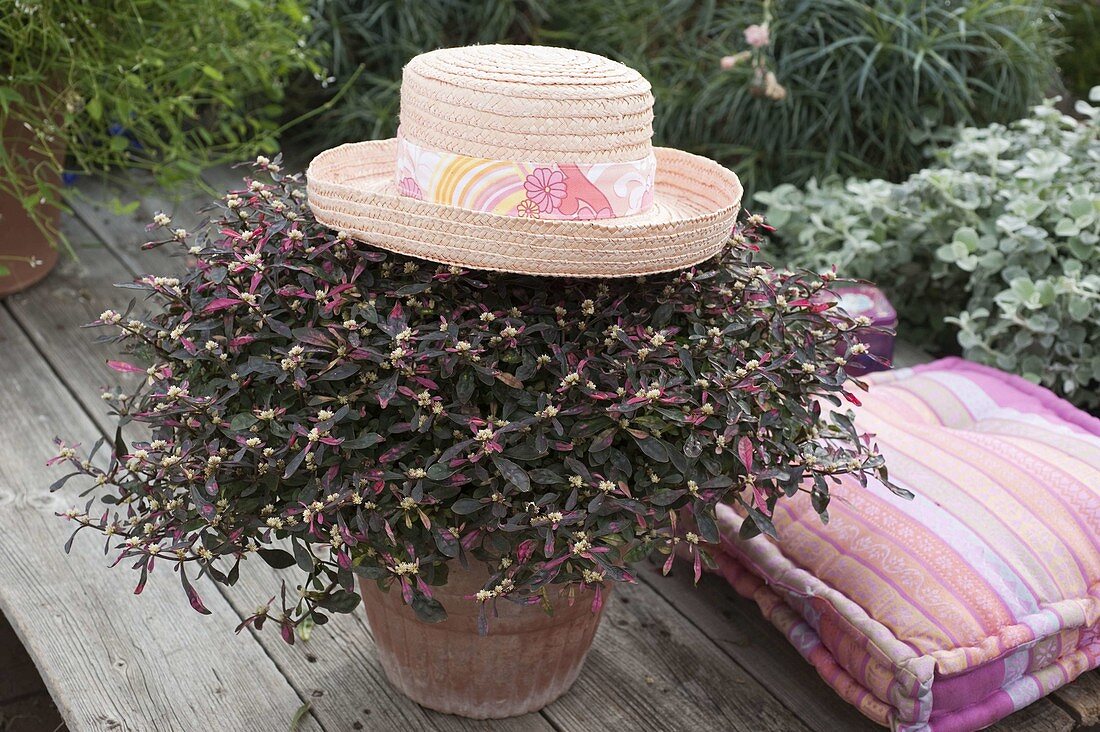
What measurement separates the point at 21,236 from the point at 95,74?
1.72 ft

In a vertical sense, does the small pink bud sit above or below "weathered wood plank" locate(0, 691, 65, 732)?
above

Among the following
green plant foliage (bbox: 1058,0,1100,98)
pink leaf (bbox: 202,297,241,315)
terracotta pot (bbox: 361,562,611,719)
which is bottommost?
green plant foliage (bbox: 1058,0,1100,98)

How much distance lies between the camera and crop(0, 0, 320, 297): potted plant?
7.61 feet

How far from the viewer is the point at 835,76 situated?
3229 mm

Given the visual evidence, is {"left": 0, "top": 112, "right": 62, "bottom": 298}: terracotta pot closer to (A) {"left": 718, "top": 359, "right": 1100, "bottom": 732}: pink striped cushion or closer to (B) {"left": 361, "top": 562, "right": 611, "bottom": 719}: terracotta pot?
(B) {"left": 361, "top": 562, "right": 611, "bottom": 719}: terracotta pot

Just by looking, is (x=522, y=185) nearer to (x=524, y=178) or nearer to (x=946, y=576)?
(x=524, y=178)

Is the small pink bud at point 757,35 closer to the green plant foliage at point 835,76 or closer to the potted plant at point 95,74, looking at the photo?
the green plant foliage at point 835,76

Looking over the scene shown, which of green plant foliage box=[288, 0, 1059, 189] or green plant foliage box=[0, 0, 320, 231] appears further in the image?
green plant foliage box=[288, 0, 1059, 189]

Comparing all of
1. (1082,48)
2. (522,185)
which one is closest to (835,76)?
(522,185)

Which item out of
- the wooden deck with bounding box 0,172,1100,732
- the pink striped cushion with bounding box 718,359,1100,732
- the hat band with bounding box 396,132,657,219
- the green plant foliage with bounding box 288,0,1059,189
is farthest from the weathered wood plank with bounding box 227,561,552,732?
the green plant foliage with bounding box 288,0,1059,189

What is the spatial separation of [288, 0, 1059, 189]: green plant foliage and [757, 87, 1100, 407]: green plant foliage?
180mm

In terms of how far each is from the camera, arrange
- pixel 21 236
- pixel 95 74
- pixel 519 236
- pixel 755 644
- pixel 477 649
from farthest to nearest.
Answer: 1. pixel 21 236
2. pixel 95 74
3. pixel 755 644
4. pixel 477 649
5. pixel 519 236

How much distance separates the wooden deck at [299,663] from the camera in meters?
1.61

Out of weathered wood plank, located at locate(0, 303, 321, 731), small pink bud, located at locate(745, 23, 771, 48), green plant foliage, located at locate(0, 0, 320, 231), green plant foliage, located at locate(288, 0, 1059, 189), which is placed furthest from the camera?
green plant foliage, located at locate(288, 0, 1059, 189)
